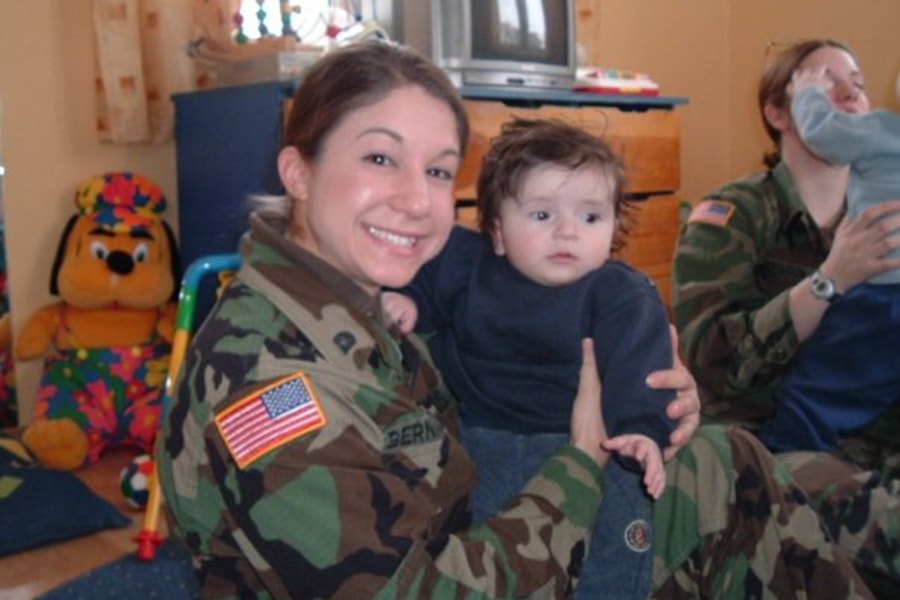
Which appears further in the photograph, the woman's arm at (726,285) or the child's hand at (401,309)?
the woman's arm at (726,285)

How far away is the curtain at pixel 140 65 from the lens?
310cm

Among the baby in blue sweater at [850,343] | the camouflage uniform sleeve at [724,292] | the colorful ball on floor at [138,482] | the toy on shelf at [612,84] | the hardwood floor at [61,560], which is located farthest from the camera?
the toy on shelf at [612,84]

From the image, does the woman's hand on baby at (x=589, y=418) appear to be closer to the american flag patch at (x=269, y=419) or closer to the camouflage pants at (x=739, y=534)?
the camouflage pants at (x=739, y=534)

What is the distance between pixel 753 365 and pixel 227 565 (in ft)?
3.34

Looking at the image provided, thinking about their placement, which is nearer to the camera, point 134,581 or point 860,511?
point 860,511

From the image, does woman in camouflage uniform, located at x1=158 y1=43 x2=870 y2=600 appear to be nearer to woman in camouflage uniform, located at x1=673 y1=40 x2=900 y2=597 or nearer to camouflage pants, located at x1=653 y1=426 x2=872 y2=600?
camouflage pants, located at x1=653 y1=426 x2=872 y2=600

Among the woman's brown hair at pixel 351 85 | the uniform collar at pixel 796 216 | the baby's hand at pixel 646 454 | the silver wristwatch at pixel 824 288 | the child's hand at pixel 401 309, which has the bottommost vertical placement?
the baby's hand at pixel 646 454

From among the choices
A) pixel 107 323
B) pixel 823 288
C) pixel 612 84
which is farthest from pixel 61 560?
pixel 612 84

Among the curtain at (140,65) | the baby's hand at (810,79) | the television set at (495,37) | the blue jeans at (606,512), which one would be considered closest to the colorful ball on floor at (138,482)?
the curtain at (140,65)

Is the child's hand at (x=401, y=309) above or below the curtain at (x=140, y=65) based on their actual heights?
below

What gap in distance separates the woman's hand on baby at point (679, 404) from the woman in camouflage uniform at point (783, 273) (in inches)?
16.0

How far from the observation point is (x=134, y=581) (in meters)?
1.97

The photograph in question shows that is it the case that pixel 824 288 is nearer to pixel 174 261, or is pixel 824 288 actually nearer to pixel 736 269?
pixel 736 269

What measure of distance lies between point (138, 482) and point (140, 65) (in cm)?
133
